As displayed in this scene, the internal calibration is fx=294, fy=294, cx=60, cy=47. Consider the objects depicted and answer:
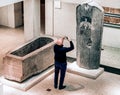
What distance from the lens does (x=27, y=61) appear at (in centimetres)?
974

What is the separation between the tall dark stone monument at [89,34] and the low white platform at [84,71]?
0.16 metres

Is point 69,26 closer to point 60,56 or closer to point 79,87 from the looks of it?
point 79,87

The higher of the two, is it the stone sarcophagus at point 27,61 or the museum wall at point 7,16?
the museum wall at point 7,16

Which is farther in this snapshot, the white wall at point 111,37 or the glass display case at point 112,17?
the white wall at point 111,37

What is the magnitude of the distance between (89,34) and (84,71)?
1421 mm

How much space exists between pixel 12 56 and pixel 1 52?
3.34 m

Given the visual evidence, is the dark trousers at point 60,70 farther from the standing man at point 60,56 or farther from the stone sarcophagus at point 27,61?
the stone sarcophagus at point 27,61

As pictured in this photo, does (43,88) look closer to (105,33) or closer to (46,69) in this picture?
(46,69)

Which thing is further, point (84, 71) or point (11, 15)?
point (11, 15)

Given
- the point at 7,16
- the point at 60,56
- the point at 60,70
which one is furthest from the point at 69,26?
the point at 60,56

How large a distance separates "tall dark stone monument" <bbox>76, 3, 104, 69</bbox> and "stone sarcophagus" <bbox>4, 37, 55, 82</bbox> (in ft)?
3.78

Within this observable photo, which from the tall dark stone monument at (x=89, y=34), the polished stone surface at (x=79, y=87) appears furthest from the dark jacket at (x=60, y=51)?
the tall dark stone monument at (x=89, y=34)

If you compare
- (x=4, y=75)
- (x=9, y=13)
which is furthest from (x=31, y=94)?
(x=9, y=13)

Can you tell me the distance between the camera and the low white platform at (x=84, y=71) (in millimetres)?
10672
